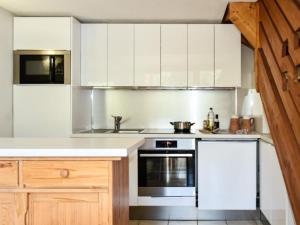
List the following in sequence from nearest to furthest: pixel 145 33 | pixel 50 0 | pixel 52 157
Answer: pixel 52 157, pixel 50 0, pixel 145 33

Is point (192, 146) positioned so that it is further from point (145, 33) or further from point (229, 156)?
point (145, 33)

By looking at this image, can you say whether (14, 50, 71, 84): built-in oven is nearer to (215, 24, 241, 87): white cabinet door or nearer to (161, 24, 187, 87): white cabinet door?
(161, 24, 187, 87): white cabinet door

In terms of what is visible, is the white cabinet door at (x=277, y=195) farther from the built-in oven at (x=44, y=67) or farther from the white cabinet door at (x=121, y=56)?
the built-in oven at (x=44, y=67)

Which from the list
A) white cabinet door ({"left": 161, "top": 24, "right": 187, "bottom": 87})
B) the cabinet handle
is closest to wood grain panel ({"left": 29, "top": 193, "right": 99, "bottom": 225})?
the cabinet handle

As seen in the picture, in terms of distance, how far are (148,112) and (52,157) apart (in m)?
2.57

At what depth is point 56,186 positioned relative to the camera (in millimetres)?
1866

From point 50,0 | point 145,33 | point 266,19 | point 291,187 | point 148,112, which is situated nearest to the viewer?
point 291,187

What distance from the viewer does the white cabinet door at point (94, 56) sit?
3924 millimetres

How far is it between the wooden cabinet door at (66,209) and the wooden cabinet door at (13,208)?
42 mm

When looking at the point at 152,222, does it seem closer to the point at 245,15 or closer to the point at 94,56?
the point at 94,56

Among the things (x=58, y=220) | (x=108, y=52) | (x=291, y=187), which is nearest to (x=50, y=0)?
(x=108, y=52)

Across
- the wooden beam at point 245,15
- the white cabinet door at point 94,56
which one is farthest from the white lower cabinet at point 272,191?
the white cabinet door at point 94,56

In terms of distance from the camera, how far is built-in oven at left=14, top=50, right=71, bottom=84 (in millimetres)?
3660

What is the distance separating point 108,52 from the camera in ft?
12.9
